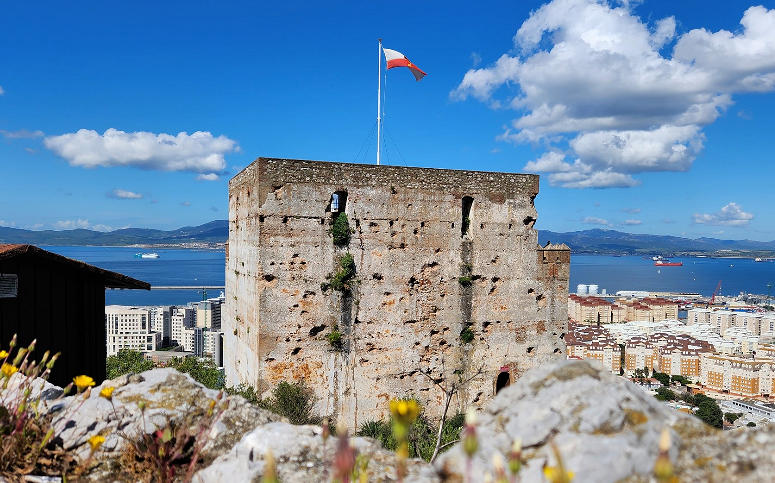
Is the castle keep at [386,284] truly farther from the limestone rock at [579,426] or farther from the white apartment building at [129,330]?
the white apartment building at [129,330]

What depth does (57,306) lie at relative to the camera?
9.12m

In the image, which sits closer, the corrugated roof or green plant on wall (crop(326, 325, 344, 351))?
the corrugated roof

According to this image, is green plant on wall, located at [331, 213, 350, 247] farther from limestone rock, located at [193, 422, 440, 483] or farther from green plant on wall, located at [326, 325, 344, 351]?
limestone rock, located at [193, 422, 440, 483]

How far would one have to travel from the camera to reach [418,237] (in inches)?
552

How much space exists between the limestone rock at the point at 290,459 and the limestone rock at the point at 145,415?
Result: 0.46m

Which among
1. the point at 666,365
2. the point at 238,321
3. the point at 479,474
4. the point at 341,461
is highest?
the point at 341,461

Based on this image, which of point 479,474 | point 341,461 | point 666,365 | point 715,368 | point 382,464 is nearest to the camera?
point 341,461

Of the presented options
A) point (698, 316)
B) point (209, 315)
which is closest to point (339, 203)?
point (209, 315)

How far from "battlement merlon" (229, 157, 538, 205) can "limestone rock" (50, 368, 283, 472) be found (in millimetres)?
8014

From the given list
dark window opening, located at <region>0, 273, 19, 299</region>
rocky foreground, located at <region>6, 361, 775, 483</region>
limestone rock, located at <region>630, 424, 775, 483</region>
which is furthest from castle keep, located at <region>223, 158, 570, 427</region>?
limestone rock, located at <region>630, 424, 775, 483</region>

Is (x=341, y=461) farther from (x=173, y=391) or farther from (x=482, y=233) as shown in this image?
(x=482, y=233)

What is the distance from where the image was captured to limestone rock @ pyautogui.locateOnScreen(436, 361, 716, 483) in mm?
2752

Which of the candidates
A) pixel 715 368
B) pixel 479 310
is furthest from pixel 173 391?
pixel 715 368

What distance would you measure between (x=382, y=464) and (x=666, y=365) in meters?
115
